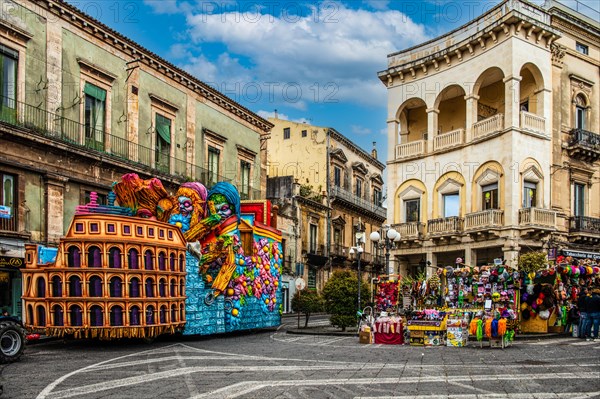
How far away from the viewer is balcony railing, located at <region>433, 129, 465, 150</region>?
2970 cm

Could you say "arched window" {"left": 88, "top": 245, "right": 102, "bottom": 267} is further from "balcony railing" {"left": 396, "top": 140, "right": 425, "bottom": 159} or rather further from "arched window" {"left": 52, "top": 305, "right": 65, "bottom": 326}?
"balcony railing" {"left": 396, "top": 140, "right": 425, "bottom": 159}

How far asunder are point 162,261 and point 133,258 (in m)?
1.05

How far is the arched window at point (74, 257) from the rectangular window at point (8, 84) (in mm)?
7954

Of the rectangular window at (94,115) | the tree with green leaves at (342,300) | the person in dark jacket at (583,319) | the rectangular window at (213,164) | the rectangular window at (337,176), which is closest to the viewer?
the person in dark jacket at (583,319)

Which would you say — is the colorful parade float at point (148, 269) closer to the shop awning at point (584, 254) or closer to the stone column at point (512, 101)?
the stone column at point (512, 101)

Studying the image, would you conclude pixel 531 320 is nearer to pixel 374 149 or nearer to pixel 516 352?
pixel 516 352

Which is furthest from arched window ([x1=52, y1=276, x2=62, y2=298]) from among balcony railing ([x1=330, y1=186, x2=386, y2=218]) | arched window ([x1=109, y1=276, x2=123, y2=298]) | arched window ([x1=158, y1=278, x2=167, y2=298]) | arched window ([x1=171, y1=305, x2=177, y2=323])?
balcony railing ([x1=330, y1=186, x2=386, y2=218])

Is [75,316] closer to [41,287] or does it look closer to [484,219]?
[41,287]

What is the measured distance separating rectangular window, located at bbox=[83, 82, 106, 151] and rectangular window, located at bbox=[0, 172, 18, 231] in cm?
427

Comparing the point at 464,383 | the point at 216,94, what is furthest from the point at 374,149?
the point at 464,383

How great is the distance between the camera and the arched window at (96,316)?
1581cm

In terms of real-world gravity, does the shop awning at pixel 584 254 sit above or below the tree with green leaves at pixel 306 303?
above

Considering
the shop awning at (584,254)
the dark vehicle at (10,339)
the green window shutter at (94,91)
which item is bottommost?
the dark vehicle at (10,339)

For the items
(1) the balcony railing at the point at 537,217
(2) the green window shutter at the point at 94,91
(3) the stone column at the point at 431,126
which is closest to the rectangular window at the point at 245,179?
(3) the stone column at the point at 431,126
